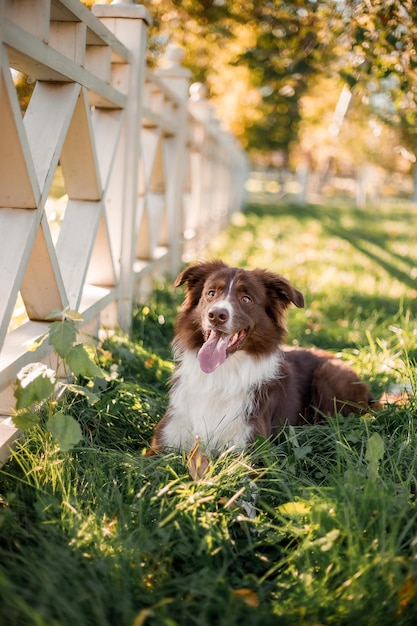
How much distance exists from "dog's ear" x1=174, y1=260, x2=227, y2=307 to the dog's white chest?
366 mm

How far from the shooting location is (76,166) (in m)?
3.96

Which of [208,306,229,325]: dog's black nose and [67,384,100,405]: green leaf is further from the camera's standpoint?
[208,306,229,325]: dog's black nose

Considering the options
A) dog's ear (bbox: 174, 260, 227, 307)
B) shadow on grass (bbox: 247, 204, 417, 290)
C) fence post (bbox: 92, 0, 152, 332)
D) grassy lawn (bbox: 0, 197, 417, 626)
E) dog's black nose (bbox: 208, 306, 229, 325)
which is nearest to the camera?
grassy lawn (bbox: 0, 197, 417, 626)

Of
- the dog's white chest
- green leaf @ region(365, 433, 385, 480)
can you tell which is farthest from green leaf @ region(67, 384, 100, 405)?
green leaf @ region(365, 433, 385, 480)

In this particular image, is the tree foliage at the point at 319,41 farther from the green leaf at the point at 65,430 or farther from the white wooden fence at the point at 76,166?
the green leaf at the point at 65,430

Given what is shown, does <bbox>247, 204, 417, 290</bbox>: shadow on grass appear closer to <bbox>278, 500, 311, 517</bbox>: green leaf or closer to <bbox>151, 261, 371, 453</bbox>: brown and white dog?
<bbox>151, 261, 371, 453</bbox>: brown and white dog

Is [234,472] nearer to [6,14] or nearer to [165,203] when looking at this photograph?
[6,14]

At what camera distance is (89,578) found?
2.12 meters

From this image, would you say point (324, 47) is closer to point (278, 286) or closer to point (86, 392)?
point (278, 286)

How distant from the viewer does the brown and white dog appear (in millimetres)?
3346

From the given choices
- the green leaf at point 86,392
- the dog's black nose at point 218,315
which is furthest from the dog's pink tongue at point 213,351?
the green leaf at point 86,392

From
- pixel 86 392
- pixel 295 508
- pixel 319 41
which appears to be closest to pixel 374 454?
pixel 295 508

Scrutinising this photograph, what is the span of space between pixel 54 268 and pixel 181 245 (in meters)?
5.17

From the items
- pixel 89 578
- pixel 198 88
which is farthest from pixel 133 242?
pixel 198 88
